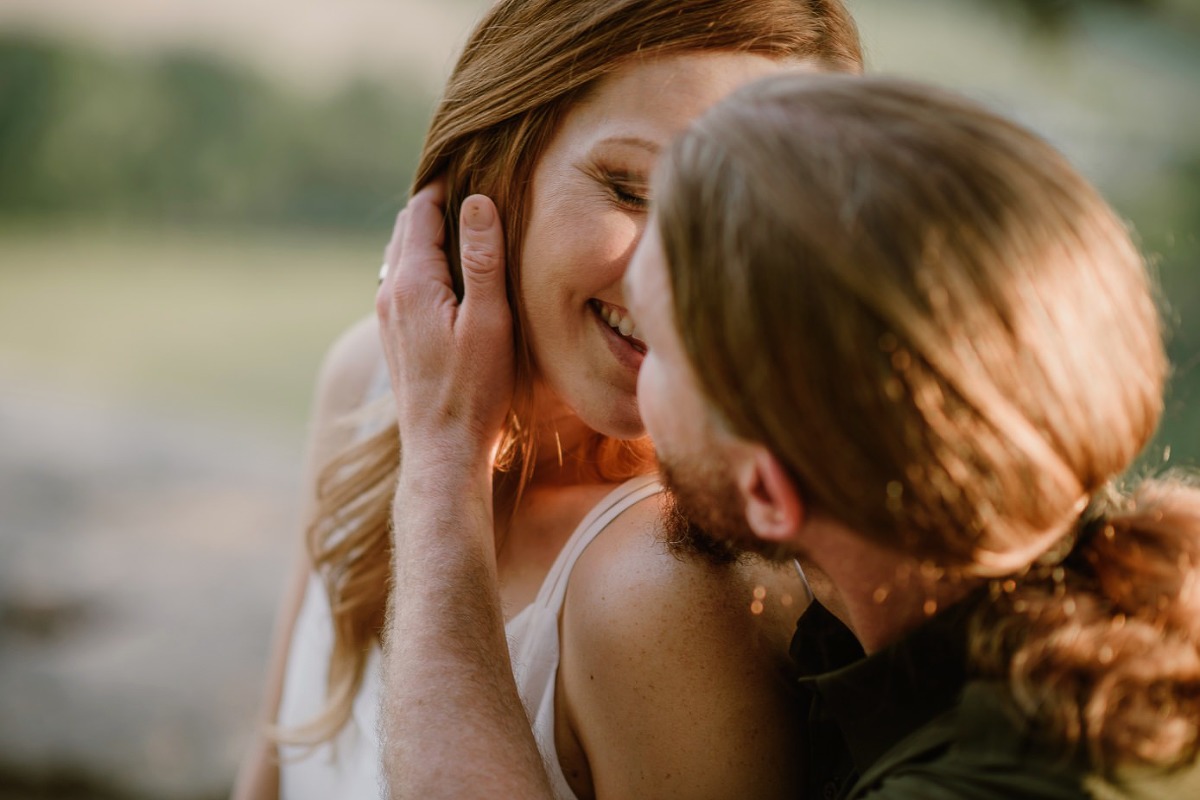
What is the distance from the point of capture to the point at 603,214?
1975 mm

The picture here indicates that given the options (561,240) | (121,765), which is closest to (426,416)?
(561,240)

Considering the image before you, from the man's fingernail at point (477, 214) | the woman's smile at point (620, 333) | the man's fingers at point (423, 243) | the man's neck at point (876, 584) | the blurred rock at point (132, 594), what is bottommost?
the blurred rock at point (132, 594)

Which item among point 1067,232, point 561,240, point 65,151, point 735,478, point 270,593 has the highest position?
point 1067,232

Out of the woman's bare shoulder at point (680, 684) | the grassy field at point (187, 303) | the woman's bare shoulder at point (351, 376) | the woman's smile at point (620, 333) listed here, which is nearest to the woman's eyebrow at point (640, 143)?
the woman's smile at point (620, 333)

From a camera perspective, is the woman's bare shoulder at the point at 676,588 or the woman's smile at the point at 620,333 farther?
the woman's smile at the point at 620,333

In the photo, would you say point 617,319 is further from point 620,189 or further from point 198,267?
point 198,267

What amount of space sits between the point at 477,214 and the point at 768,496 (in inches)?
39.2

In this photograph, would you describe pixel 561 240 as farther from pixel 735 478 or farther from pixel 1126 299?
pixel 1126 299

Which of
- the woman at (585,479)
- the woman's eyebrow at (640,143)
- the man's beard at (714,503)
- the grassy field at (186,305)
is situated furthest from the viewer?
the grassy field at (186,305)

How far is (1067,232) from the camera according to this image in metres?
1.25

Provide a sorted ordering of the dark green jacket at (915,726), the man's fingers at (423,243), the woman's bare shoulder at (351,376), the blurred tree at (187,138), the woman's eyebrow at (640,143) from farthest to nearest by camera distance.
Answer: the blurred tree at (187,138), the woman's bare shoulder at (351,376), the man's fingers at (423,243), the woman's eyebrow at (640,143), the dark green jacket at (915,726)

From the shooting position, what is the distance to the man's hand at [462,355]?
6.82 ft

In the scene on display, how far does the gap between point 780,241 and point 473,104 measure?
3.60 ft

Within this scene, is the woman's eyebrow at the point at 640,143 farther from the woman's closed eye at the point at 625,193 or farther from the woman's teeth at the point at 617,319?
the woman's teeth at the point at 617,319
